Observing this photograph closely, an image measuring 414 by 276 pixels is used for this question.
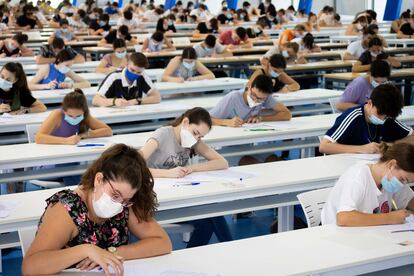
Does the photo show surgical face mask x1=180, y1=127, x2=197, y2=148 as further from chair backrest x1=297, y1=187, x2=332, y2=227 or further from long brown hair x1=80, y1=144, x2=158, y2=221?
long brown hair x1=80, y1=144, x2=158, y2=221

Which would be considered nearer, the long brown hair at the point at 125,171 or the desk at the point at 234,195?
the long brown hair at the point at 125,171

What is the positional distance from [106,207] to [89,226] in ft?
0.44

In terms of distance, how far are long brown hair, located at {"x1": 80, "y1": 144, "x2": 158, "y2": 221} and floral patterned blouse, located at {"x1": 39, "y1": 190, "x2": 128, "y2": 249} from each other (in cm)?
8

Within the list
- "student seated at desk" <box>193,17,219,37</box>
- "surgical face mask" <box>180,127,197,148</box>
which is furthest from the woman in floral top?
"student seated at desk" <box>193,17,219,37</box>

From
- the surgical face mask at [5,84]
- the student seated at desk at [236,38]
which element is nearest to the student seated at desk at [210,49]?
the student seated at desk at [236,38]

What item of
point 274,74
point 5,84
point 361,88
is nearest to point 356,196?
point 361,88

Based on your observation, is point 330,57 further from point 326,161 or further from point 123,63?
point 326,161

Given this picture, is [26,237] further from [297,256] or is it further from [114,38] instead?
[114,38]

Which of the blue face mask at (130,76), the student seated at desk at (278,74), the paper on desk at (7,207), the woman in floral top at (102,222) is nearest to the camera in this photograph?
the woman in floral top at (102,222)

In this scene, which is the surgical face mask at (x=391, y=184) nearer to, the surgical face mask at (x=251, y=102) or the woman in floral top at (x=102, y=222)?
the woman in floral top at (x=102, y=222)

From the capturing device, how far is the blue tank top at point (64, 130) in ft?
17.1

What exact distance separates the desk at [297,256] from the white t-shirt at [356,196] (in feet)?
0.60

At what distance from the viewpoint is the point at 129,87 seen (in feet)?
22.8

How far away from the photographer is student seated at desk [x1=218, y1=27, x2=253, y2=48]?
527 inches
